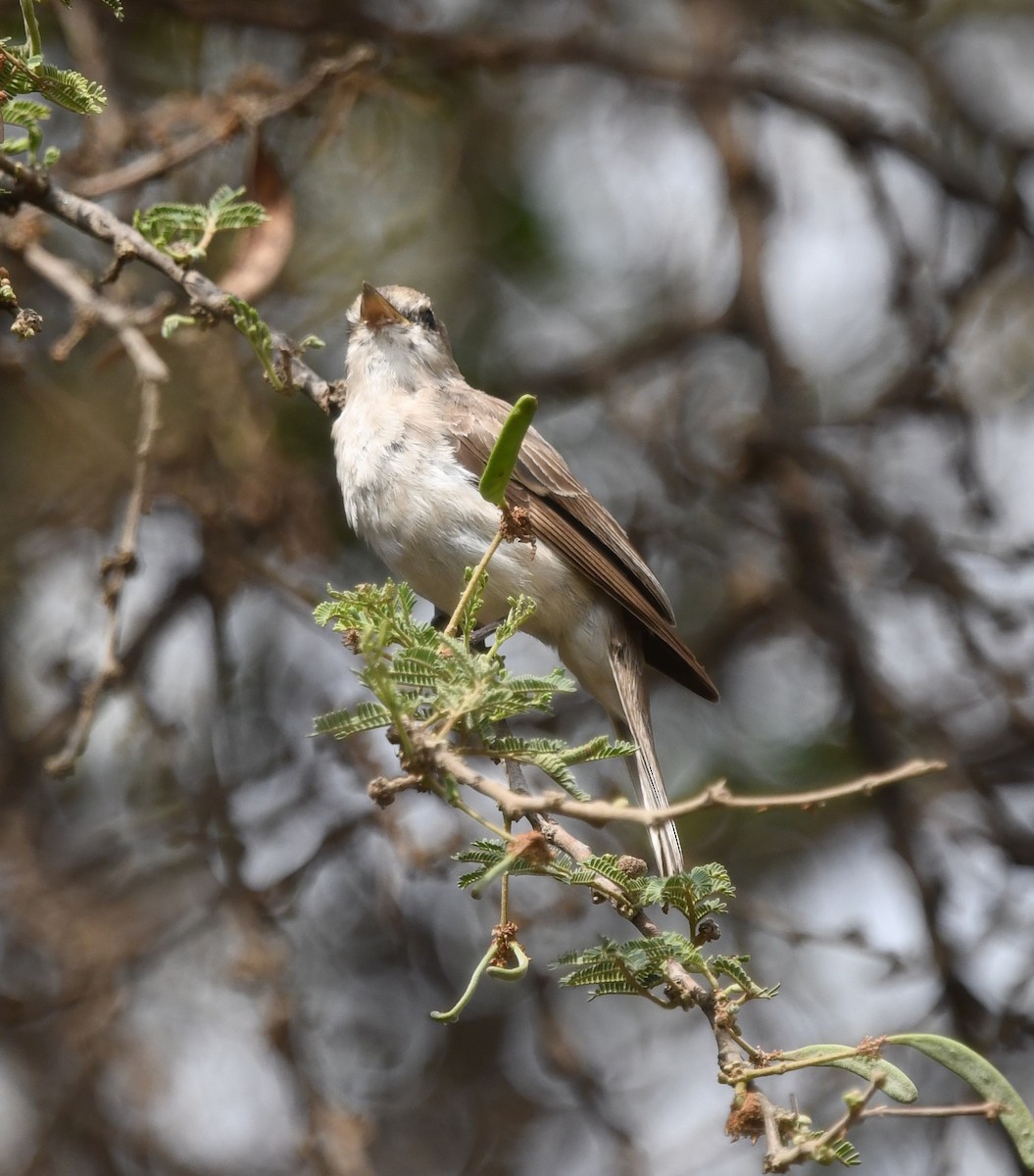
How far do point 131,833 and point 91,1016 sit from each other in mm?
659

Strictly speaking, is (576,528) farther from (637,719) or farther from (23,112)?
(23,112)

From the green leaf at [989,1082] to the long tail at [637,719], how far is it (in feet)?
5.95

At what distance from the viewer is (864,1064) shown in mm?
2029

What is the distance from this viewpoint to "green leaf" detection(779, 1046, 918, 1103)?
1970 millimetres

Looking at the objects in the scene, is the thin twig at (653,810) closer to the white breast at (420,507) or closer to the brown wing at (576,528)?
the white breast at (420,507)

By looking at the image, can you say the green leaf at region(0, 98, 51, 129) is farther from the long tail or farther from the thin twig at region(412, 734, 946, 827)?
the long tail

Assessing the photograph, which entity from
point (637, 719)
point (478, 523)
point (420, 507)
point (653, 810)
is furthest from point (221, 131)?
point (653, 810)

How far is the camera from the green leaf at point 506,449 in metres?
1.91

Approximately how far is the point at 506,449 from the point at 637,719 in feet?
7.73

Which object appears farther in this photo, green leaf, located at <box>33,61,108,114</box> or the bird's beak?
the bird's beak

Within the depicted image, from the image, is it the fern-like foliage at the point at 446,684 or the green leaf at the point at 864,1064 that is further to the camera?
the fern-like foliage at the point at 446,684

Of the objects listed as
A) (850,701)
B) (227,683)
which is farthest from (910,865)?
(227,683)

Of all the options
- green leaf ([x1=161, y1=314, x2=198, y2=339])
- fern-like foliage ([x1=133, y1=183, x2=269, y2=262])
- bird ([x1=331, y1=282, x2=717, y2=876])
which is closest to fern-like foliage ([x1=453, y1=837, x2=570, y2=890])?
green leaf ([x1=161, y1=314, x2=198, y2=339])

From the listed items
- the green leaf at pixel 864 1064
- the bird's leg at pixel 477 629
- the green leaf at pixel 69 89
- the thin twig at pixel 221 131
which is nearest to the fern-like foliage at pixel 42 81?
the green leaf at pixel 69 89
